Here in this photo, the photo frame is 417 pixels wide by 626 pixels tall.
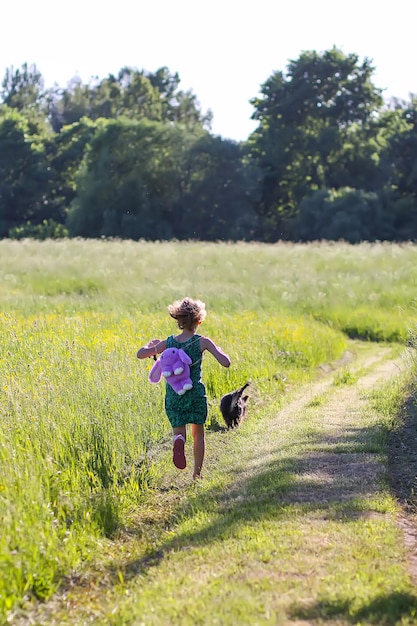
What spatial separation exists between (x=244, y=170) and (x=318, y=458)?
5596 cm

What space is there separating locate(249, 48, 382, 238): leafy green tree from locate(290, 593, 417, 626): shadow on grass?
194 feet

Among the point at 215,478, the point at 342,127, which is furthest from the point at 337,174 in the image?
the point at 215,478

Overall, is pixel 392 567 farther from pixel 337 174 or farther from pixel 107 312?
pixel 337 174

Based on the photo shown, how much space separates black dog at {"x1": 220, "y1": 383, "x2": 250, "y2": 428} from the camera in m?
10.1

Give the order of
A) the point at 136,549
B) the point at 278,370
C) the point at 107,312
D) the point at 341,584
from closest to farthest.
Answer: the point at 341,584 < the point at 136,549 < the point at 278,370 < the point at 107,312

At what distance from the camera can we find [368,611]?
4652mm

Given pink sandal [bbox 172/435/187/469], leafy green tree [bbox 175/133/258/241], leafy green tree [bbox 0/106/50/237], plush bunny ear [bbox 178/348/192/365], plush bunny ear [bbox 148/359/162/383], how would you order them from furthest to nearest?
leafy green tree [bbox 0/106/50/237], leafy green tree [bbox 175/133/258/241], plush bunny ear [bbox 148/359/162/383], plush bunny ear [bbox 178/348/192/365], pink sandal [bbox 172/435/187/469]

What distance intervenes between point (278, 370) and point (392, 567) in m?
8.50

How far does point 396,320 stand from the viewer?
63.9ft

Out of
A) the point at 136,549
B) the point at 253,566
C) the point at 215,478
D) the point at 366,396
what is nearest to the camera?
the point at 253,566

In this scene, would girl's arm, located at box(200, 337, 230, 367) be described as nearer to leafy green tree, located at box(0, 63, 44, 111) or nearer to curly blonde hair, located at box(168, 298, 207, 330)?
curly blonde hair, located at box(168, 298, 207, 330)

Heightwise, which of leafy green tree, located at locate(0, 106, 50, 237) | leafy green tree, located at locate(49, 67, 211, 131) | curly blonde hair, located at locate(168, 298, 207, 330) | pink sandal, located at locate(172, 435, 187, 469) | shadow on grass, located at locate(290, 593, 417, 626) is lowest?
shadow on grass, located at locate(290, 593, 417, 626)

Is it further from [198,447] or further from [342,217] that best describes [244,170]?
[198,447]

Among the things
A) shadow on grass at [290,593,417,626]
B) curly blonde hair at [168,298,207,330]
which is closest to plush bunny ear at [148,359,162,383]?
curly blonde hair at [168,298,207,330]
